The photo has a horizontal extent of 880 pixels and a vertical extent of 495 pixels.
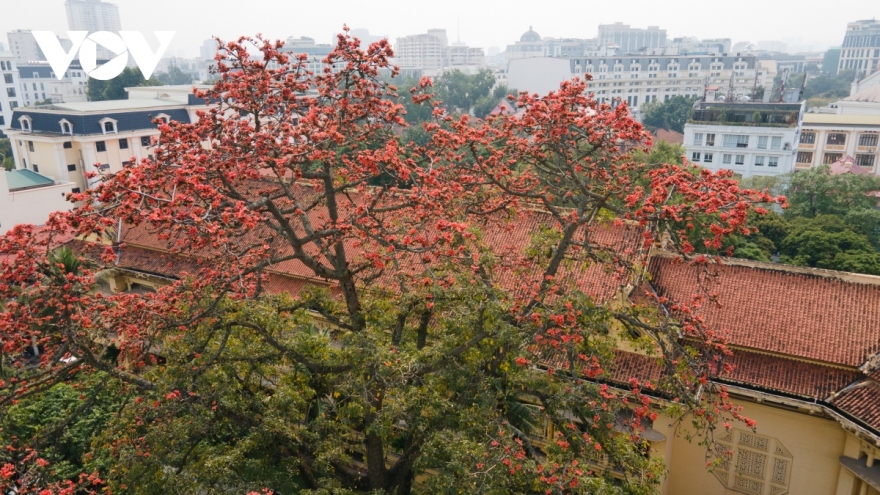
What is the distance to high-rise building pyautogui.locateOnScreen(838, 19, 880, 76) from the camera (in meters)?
135

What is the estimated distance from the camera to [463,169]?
11930mm

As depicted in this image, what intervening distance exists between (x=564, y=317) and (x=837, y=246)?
88.3ft

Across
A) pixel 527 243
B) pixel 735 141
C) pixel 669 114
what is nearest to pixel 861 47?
pixel 669 114

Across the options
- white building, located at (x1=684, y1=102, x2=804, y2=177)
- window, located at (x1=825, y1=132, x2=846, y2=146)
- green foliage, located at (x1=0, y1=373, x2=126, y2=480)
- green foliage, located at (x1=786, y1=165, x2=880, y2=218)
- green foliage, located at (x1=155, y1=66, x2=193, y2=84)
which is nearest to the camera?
green foliage, located at (x1=0, y1=373, x2=126, y2=480)

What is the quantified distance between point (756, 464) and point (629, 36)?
19824 centimetres

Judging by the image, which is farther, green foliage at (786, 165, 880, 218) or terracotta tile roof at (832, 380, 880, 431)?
green foliage at (786, 165, 880, 218)

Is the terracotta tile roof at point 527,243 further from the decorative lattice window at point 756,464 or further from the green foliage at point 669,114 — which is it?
the green foliage at point 669,114

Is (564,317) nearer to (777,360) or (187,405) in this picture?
(187,405)

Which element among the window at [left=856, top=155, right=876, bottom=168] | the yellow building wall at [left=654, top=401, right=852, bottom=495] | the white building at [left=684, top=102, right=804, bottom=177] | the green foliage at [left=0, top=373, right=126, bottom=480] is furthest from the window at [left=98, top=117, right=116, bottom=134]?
the window at [left=856, top=155, right=876, bottom=168]

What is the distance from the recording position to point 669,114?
83.4m

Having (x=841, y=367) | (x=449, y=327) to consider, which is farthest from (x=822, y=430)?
(x=449, y=327)

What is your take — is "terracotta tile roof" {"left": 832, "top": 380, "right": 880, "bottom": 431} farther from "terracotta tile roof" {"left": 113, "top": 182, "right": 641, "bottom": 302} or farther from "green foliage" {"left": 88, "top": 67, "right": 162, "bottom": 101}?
"green foliage" {"left": 88, "top": 67, "right": 162, "bottom": 101}

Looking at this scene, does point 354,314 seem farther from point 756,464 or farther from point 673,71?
point 673,71

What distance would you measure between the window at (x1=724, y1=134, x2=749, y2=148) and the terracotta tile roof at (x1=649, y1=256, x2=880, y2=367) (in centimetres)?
4419
